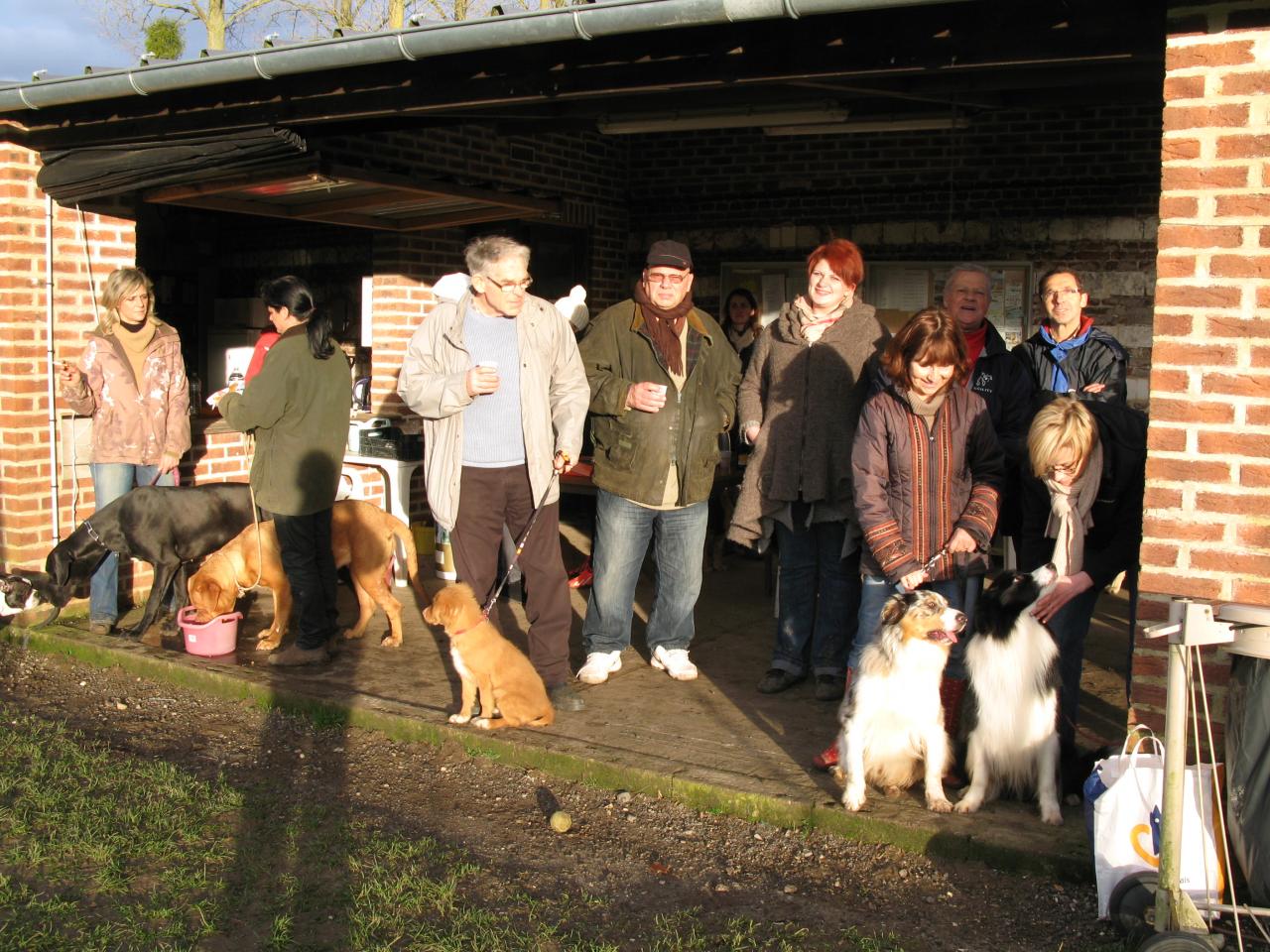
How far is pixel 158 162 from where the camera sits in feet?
22.0

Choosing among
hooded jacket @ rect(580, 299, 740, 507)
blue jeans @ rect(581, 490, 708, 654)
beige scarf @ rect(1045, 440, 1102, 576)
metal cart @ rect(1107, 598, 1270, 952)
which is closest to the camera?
metal cart @ rect(1107, 598, 1270, 952)

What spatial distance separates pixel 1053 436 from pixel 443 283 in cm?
388

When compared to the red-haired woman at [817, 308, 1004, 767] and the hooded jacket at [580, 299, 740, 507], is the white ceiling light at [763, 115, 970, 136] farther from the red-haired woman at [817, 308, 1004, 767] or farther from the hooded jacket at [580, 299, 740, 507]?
the red-haired woman at [817, 308, 1004, 767]

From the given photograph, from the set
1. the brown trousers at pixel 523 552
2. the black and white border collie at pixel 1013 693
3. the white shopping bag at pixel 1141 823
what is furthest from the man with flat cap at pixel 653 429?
the white shopping bag at pixel 1141 823

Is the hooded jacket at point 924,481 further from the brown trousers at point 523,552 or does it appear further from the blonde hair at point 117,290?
the blonde hair at point 117,290

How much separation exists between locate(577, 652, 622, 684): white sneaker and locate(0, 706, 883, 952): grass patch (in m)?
1.54

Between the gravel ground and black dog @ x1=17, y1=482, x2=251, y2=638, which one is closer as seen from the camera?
the gravel ground

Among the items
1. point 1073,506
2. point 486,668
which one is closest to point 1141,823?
point 1073,506

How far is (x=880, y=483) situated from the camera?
15.7 ft

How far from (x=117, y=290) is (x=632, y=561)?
10.6ft

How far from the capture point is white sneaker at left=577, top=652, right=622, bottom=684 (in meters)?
5.91

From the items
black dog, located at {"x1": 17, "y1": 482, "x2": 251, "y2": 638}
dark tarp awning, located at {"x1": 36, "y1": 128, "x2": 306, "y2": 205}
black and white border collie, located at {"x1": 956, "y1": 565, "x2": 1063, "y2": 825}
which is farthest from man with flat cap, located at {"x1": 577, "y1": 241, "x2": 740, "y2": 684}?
black dog, located at {"x1": 17, "y1": 482, "x2": 251, "y2": 638}

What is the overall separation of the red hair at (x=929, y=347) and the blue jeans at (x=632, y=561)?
4.92ft

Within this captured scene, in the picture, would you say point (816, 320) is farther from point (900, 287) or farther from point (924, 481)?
point (900, 287)
